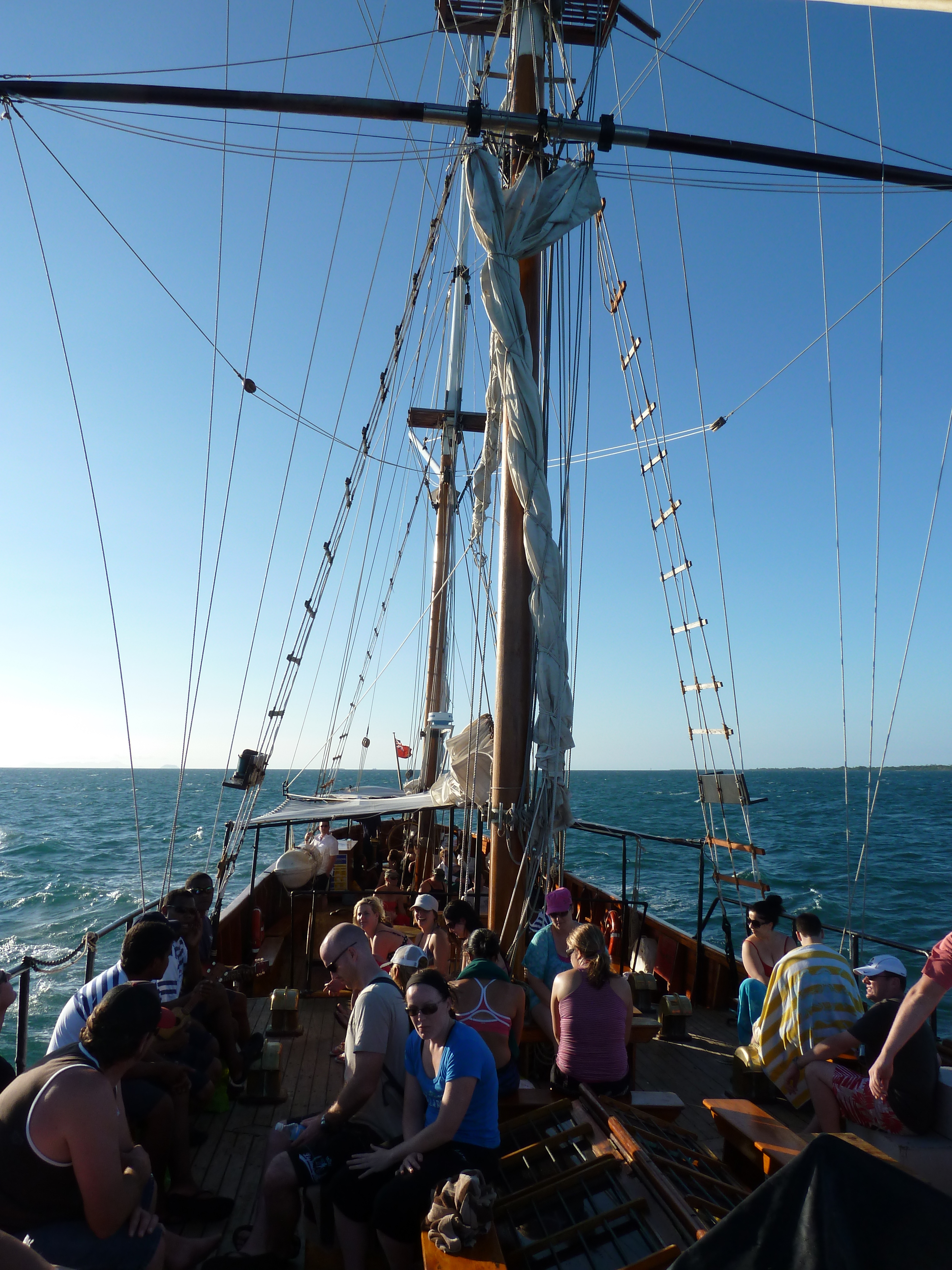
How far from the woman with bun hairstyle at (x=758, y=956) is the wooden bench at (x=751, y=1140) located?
1350 mm

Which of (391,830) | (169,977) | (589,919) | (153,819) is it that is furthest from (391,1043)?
(153,819)

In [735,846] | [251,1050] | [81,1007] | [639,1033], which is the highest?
[735,846]

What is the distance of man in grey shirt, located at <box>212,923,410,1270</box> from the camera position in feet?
10.2

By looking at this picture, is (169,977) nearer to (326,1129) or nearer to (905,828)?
(326,1129)

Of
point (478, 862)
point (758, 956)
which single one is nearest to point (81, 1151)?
point (758, 956)

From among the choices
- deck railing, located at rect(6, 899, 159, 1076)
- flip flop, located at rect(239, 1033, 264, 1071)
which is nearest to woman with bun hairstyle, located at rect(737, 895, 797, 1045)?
flip flop, located at rect(239, 1033, 264, 1071)

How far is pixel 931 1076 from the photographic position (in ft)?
10.0

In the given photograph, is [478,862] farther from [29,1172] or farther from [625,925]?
[29,1172]

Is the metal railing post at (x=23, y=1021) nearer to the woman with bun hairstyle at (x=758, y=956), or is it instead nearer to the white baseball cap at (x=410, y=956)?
the white baseball cap at (x=410, y=956)

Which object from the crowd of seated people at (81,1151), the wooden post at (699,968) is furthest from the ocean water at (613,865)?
the crowd of seated people at (81,1151)

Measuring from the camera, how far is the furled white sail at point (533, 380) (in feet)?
19.0

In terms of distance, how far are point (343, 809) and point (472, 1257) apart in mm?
7920

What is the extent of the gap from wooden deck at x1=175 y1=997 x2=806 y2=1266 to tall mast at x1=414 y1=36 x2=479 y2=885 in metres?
7.69

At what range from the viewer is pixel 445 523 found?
15.1 metres
